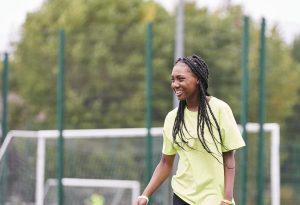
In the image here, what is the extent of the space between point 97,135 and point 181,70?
6.88 m

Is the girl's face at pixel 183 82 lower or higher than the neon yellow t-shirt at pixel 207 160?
higher

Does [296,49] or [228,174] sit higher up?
[296,49]

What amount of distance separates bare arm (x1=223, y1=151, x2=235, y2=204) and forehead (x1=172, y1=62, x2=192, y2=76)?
0.55 metres

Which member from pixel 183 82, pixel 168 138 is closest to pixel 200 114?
pixel 183 82

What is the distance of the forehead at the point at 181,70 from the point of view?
607cm

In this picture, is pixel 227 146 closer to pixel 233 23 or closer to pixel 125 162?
pixel 125 162

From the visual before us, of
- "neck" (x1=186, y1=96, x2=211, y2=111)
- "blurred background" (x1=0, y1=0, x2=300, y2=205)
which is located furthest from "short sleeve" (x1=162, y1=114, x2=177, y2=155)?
"blurred background" (x1=0, y1=0, x2=300, y2=205)

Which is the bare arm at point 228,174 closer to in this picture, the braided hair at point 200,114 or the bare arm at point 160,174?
the braided hair at point 200,114

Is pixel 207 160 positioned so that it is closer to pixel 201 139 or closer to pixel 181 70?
pixel 201 139

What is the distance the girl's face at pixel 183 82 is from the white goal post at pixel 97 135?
5.29 meters

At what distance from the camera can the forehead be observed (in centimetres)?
607

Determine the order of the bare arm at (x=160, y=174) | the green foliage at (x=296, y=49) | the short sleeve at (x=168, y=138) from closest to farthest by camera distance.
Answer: the short sleeve at (x=168, y=138) < the bare arm at (x=160, y=174) < the green foliage at (x=296, y=49)

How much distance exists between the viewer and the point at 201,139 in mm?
6078

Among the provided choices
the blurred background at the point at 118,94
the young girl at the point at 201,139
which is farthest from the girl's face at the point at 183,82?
the blurred background at the point at 118,94
